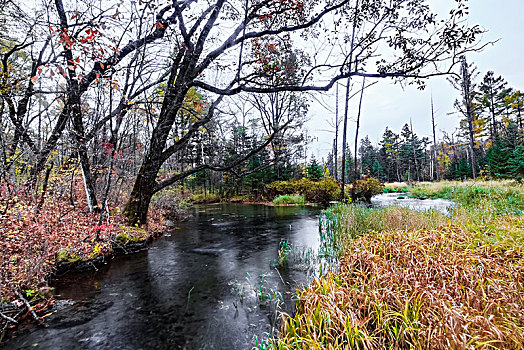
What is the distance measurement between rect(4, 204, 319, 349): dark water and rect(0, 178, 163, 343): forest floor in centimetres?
30

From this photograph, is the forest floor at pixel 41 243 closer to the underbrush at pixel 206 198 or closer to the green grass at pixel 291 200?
the green grass at pixel 291 200

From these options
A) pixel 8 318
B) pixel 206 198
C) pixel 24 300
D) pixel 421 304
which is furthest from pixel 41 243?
Answer: pixel 206 198

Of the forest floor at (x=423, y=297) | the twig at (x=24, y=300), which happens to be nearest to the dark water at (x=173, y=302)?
the twig at (x=24, y=300)

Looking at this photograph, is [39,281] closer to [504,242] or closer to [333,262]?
[333,262]

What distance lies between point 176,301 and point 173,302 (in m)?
0.04

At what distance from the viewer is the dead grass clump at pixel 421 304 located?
179 cm

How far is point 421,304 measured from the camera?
2.14m

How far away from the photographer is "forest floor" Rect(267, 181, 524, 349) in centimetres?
182

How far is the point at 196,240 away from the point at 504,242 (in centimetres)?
686

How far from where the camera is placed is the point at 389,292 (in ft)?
7.82

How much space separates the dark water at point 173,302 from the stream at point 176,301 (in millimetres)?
11

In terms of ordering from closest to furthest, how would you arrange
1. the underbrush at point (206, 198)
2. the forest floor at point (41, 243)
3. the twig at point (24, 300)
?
the twig at point (24, 300)
the forest floor at point (41, 243)
the underbrush at point (206, 198)

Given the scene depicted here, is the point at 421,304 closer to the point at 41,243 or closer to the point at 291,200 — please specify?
the point at 41,243

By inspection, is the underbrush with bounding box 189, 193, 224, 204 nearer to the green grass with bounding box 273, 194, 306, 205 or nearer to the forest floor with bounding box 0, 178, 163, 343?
the green grass with bounding box 273, 194, 306, 205
